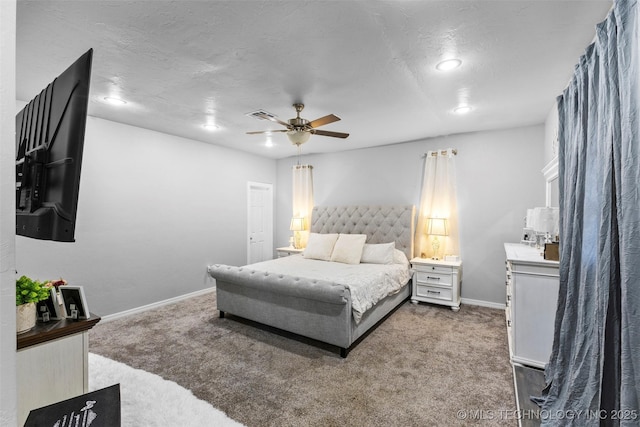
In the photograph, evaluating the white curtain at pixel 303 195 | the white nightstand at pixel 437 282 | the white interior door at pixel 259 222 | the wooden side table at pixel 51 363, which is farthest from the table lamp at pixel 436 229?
the wooden side table at pixel 51 363

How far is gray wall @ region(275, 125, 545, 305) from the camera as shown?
400 centimetres

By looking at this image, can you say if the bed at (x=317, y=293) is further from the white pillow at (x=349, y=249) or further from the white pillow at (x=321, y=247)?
the white pillow at (x=349, y=249)

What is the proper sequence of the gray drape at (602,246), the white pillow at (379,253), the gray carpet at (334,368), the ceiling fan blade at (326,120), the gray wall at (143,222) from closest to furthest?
the gray drape at (602,246), the gray carpet at (334,368), the ceiling fan blade at (326,120), the gray wall at (143,222), the white pillow at (379,253)

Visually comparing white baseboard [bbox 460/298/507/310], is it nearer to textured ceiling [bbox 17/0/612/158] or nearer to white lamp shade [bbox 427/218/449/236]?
white lamp shade [bbox 427/218/449/236]

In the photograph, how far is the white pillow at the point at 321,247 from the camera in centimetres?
477

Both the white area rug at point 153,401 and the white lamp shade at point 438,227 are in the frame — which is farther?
the white lamp shade at point 438,227

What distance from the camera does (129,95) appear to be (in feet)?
9.63

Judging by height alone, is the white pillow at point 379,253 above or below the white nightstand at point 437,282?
above

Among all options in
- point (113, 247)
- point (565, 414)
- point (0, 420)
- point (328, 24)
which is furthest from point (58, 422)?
point (113, 247)

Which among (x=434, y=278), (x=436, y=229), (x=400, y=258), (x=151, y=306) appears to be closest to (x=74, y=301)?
(x=151, y=306)

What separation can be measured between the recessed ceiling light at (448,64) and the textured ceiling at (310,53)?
0.17 feet

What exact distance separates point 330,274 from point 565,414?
2.40 metres

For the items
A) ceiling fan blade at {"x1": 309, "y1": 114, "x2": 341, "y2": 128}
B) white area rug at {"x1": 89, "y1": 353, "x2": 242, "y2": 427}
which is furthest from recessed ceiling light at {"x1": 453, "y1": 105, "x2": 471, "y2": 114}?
white area rug at {"x1": 89, "y1": 353, "x2": 242, "y2": 427}

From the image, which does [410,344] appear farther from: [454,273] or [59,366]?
[59,366]
